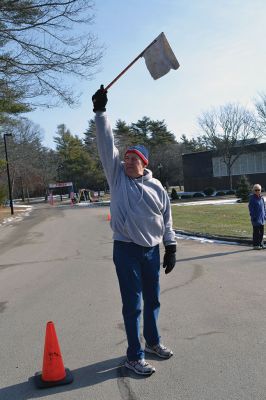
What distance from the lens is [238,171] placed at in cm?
6119

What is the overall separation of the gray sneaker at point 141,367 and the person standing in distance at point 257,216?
27.6 ft

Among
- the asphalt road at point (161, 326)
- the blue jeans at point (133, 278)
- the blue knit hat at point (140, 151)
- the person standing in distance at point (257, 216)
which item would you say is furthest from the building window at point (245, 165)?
the blue jeans at point (133, 278)

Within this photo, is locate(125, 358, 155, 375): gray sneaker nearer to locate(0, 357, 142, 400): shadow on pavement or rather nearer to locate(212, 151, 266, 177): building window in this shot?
locate(0, 357, 142, 400): shadow on pavement

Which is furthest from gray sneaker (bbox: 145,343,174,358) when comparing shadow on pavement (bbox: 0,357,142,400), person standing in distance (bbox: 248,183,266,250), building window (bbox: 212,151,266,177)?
building window (bbox: 212,151,266,177)

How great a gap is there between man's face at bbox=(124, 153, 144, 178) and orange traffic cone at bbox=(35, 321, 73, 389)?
1.63 metres

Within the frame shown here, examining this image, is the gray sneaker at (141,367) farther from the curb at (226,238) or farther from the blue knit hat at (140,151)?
the curb at (226,238)

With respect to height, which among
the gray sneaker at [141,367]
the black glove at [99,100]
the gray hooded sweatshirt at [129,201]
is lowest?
the gray sneaker at [141,367]

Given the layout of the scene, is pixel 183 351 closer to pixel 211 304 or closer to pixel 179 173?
pixel 211 304

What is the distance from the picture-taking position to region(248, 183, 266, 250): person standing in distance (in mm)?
12125

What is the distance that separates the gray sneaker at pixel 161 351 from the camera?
457 cm

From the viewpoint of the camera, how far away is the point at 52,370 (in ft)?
13.7

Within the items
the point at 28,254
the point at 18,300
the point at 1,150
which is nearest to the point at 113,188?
the point at 18,300

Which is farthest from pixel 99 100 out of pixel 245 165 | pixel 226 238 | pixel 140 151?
pixel 245 165

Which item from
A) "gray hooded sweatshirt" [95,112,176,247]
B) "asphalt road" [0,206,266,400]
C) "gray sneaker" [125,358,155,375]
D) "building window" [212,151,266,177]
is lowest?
"asphalt road" [0,206,266,400]
